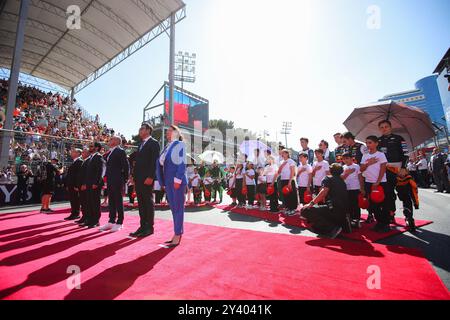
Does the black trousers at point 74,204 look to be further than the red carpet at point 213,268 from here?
Yes

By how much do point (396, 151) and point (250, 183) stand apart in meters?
4.48

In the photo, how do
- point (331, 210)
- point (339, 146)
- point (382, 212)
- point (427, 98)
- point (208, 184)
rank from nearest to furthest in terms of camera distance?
point (331, 210) → point (382, 212) → point (339, 146) → point (208, 184) → point (427, 98)

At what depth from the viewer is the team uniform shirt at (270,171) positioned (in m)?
7.06

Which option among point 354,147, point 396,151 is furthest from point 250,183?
point 396,151

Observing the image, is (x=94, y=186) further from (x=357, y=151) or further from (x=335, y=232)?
(x=357, y=151)

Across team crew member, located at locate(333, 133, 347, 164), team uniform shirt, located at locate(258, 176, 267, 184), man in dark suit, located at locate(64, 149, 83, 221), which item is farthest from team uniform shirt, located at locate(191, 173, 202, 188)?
team crew member, located at locate(333, 133, 347, 164)

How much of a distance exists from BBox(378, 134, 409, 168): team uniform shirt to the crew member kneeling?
1.12 m

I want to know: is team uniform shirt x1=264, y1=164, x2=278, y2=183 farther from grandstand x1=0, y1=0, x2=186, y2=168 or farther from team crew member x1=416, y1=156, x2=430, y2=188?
team crew member x1=416, y1=156, x2=430, y2=188

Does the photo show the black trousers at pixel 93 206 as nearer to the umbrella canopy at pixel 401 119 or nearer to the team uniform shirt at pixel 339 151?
the team uniform shirt at pixel 339 151

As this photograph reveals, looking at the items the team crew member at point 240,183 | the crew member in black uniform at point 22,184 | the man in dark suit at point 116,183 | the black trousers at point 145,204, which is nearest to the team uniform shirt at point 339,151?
the team crew member at point 240,183

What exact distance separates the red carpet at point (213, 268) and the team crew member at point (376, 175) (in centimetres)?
119

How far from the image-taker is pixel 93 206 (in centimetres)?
496

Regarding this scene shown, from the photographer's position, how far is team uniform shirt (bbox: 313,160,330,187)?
18.0ft
